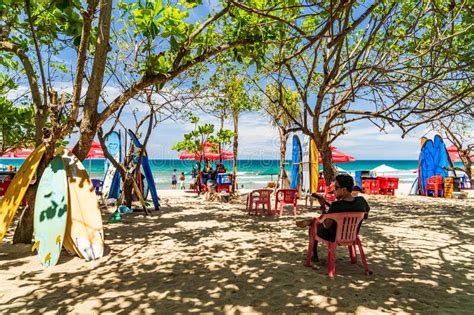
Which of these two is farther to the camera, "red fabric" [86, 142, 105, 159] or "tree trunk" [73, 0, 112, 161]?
"red fabric" [86, 142, 105, 159]

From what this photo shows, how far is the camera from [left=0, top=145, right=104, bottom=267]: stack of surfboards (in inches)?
222

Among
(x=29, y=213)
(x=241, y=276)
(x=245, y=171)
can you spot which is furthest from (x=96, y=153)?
(x=245, y=171)

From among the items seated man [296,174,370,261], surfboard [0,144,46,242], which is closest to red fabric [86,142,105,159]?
surfboard [0,144,46,242]

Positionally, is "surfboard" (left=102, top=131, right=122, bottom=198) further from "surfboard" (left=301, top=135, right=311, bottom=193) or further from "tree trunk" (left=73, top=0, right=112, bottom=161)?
"surfboard" (left=301, top=135, right=311, bottom=193)

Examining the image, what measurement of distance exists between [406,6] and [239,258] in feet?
25.6

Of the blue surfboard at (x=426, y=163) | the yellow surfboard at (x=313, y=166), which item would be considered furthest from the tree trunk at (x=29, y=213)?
the blue surfboard at (x=426, y=163)

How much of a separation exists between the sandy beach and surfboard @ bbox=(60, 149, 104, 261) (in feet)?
0.68

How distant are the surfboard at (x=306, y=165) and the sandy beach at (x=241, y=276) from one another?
A: 303 inches

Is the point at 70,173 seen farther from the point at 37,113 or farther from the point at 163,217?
the point at 163,217

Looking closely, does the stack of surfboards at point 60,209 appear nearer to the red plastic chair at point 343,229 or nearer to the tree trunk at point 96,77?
the tree trunk at point 96,77

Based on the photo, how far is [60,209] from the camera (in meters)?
5.84

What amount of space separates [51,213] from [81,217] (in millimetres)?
501

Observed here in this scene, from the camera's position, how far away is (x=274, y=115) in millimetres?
23141

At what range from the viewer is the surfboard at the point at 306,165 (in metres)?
15.7
